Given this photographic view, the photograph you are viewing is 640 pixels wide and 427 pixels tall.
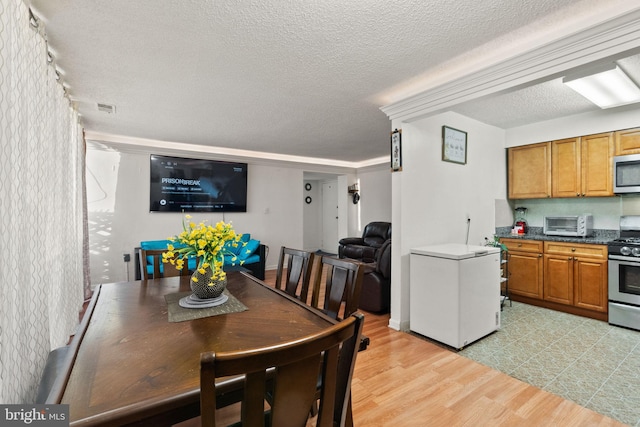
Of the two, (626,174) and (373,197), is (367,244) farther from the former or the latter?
(626,174)

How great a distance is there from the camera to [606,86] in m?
2.65

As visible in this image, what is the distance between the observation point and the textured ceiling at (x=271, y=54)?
1.70 metres

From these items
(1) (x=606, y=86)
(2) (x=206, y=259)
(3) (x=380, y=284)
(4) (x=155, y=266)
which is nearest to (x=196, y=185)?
(4) (x=155, y=266)

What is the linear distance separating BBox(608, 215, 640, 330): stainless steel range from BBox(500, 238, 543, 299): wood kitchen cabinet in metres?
0.67

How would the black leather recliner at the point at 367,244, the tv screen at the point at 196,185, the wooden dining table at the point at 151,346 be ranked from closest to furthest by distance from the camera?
the wooden dining table at the point at 151,346
the tv screen at the point at 196,185
the black leather recliner at the point at 367,244

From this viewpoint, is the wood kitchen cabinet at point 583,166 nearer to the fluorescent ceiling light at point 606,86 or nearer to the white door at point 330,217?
the fluorescent ceiling light at point 606,86

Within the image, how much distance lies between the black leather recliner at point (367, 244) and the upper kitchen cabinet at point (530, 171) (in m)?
2.41

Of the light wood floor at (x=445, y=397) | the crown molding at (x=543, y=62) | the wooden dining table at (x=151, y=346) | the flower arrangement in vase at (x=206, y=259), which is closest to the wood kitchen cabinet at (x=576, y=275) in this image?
the light wood floor at (x=445, y=397)

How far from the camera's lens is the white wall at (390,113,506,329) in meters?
3.09

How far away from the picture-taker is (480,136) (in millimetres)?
3908

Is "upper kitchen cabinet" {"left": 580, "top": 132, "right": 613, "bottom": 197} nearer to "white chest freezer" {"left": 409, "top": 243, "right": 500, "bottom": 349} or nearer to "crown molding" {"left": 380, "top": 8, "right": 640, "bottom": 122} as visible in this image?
"white chest freezer" {"left": 409, "top": 243, "right": 500, "bottom": 349}

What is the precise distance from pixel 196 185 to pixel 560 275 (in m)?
5.56

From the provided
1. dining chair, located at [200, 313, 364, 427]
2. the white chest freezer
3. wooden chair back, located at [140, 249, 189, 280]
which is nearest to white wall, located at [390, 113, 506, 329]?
the white chest freezer

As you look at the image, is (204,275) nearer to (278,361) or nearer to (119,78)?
(278,361)
